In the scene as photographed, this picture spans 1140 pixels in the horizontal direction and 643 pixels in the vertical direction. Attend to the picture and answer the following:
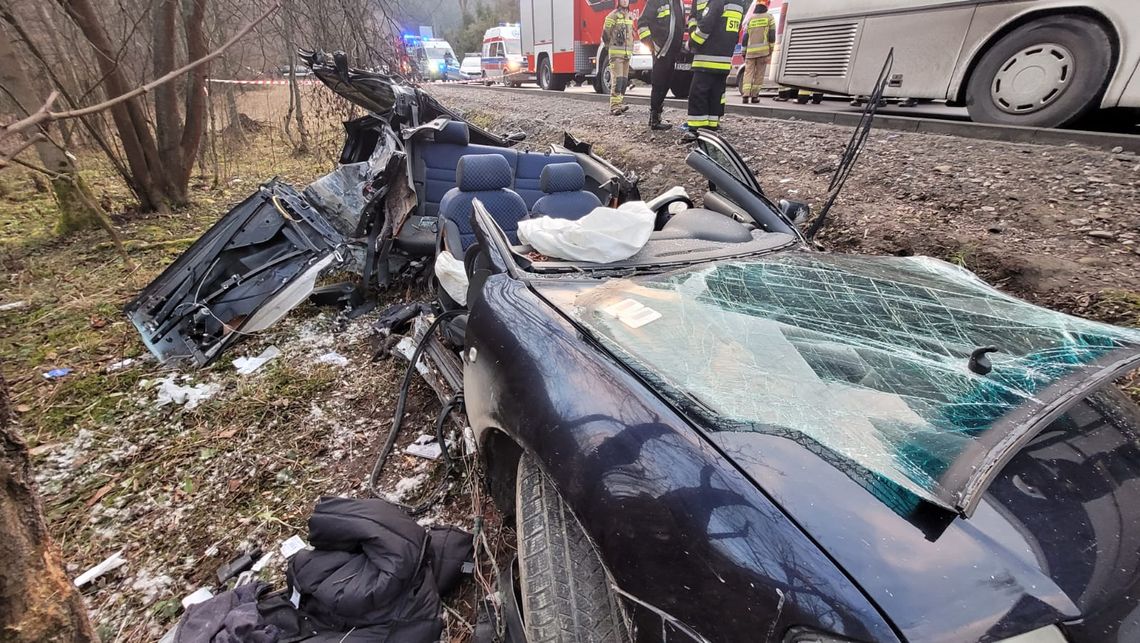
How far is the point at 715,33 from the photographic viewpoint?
5.79 m

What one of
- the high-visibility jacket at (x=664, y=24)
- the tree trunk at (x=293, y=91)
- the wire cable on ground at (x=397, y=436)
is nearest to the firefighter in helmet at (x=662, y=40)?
the high-visibility jacket at (x=664, y=24)

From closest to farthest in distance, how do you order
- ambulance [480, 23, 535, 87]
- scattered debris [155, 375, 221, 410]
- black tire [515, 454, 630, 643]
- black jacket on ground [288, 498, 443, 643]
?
black tire [515, 454, 630, 643], black jacket on ground [288, 498, 443, 643], scattered debris [155, 375, 221, 410], ambulance [480, 23, 535, 87]

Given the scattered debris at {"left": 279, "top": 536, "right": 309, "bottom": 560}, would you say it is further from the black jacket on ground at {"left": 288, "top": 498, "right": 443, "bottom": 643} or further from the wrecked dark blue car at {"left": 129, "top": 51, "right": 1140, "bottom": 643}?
the wrecked dark blue car at {"left": 129, "top": 51, "right": 1140, "bottom": 643}

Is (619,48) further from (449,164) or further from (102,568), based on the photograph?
(102,568)

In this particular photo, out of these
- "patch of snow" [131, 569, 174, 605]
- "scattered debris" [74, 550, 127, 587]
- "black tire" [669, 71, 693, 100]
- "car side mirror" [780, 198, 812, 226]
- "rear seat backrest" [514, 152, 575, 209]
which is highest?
"black tire" [669, 71, 693, 100]

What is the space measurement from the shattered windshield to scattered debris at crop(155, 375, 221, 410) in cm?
280

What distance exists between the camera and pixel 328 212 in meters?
4.90

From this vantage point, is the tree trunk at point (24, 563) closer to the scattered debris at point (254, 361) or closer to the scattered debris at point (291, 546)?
the scattered debris at point (291, 546)

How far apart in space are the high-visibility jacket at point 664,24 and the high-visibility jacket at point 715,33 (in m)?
0.77

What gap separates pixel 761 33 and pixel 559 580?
9.72 m

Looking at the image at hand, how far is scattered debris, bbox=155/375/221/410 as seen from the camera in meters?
3.06

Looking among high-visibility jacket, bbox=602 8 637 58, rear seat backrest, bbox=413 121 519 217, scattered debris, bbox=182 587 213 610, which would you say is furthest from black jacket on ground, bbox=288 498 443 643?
high-visibility jacket, bbox=602 8 637 58

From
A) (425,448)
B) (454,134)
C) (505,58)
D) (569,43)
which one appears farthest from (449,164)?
(505,58)

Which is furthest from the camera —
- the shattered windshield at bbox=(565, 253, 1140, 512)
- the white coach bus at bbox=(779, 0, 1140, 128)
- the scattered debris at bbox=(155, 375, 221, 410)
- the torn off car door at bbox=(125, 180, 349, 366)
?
the white coach bus at bbox=(779, 0, 1140, 128)
